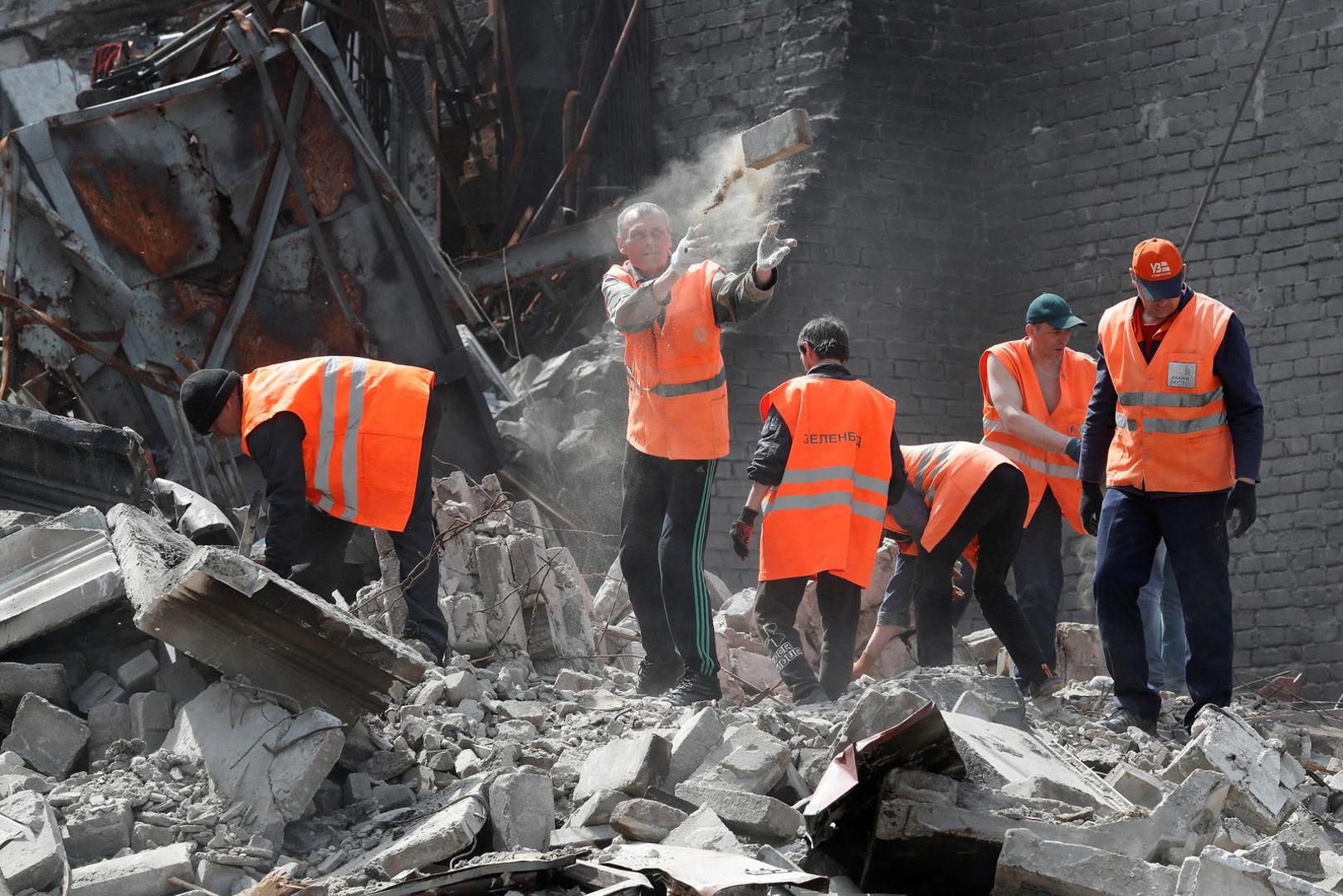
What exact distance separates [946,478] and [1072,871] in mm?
2210

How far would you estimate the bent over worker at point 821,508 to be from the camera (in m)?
4.78

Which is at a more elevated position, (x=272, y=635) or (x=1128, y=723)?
(x=272, y=635)

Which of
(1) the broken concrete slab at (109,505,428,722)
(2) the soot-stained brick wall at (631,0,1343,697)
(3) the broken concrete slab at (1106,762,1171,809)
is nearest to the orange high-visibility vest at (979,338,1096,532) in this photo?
(3) the broken concrete slab at (1106,762,1171,809)

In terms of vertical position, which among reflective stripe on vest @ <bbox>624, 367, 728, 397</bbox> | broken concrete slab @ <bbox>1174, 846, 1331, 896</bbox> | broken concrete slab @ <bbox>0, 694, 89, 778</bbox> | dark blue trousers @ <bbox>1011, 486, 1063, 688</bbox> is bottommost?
dark blue trousers @ <bbox>1011, 486, 1063, 688</bbox>

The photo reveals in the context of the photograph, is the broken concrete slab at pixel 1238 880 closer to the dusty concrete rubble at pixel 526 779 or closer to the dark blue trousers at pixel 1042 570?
the dusty concrete rubble at pixel 526 779

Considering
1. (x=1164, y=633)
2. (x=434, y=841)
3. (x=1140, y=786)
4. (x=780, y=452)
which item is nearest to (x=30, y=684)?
(x=434, y=841)

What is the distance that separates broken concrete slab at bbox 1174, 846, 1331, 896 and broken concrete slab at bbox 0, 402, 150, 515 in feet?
13.2

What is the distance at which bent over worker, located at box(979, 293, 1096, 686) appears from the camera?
5328mm

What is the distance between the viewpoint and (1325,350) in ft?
26.1

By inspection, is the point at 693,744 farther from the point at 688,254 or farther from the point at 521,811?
the point at 688,254

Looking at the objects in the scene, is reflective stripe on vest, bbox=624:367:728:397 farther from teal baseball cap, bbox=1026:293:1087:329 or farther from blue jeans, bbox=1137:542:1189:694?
blue jeans, bbox=1137:542:1189:694

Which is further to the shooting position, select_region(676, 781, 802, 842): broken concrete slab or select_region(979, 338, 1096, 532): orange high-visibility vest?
select_region(979, 338, 1096, 532): orange high-visibility vest

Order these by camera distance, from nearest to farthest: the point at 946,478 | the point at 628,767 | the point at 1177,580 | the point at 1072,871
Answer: the point at 1072,871, the point at 628,767, the point at 1177,580, the point at 946,478

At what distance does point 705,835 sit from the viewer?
A: 128 inches
